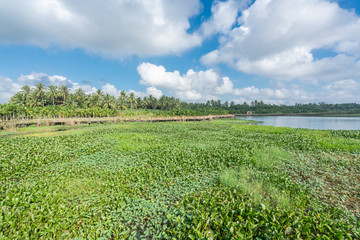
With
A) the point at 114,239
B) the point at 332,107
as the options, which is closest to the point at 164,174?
the point at 114,239

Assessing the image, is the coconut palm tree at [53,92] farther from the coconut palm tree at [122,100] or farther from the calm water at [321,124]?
the calm water at [321,124]

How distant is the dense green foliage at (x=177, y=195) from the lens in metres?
3.88

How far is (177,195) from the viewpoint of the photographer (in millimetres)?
5848

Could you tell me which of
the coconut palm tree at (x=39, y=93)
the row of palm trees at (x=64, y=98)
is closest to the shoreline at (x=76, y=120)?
the row of palm trees at (x=64, y=98)

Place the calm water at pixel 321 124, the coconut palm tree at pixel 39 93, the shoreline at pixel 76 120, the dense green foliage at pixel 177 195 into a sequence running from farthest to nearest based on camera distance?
the coconut palm tree at pixel 39 93 < the calm water at pixel 321 124 < the shoreline at pixel 76 120 < the dense green foliage at pixel 177 195

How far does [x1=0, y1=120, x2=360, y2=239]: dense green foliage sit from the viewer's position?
12.7ft

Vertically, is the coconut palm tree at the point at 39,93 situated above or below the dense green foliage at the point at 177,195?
above

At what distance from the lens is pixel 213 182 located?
669 cm

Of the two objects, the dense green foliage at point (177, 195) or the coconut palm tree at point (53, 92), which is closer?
the dense green foliage at point (177, 195)

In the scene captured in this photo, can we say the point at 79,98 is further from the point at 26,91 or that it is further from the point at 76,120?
the point at 76,120

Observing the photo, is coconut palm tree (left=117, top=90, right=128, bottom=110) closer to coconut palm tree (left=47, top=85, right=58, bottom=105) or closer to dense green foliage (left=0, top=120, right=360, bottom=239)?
coconut palm tree (left=47, top=85, right=58, bottom=105)

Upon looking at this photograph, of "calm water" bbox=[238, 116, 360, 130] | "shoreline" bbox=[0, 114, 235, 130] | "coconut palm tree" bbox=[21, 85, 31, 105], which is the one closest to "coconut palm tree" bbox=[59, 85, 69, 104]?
"coconut palm tree" bbox=[21, 85, 31, 105]

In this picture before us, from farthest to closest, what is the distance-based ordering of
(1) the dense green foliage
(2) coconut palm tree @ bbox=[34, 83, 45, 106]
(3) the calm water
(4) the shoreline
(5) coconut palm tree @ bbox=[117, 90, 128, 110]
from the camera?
1. (5) coconut palm tree @ bbox=[117, 90, 128, 110]
2. (2) coconut palm tree @ bbox=[34, 83, 45, 106]
3. (3) the calm water
4. (4) the shoreline
5. (1) the dense green foliage

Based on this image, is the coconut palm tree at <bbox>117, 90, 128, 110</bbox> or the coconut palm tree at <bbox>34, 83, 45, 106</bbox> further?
the coconut palm tree at <bbox>117, 90, 128, 110</bbox>
